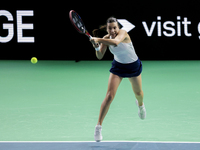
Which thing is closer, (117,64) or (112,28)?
(112,28)

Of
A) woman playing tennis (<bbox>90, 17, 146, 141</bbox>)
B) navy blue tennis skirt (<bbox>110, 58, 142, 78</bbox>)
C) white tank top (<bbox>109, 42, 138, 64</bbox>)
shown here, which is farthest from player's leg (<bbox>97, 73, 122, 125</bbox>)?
white tank top (<bbox>109, 42, 138, 64</bbox>)

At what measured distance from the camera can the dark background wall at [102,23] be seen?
10930 mm

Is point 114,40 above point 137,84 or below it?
above

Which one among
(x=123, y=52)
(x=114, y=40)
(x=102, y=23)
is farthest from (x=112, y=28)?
(x=102, y=23)

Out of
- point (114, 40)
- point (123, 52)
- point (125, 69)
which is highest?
point (114, 40)

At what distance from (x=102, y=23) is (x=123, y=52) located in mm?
6689

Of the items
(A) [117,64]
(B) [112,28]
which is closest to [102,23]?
(A) [117,64]

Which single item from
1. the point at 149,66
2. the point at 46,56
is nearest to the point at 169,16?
the point at 149,66

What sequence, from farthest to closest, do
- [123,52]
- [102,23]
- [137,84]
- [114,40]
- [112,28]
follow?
[102,23]
[137,84]
[123,52]
[112,28]
[114,40]

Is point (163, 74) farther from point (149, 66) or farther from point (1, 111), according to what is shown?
point (1, 111)

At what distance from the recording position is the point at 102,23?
36.4 ft

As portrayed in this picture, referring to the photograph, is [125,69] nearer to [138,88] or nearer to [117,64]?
[117,64]

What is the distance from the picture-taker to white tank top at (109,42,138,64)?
14.7ft

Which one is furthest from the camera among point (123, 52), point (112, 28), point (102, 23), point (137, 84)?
point (102, 23)
